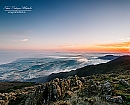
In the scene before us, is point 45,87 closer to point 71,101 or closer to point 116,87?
point 71,101

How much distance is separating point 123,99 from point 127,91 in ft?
11.3

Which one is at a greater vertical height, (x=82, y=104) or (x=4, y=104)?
(x=82, y=104)

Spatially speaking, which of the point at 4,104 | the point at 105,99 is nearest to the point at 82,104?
the point at 105,99

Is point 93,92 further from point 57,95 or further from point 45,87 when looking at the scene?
point 45,87

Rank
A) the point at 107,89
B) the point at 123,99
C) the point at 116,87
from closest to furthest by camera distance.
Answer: the point at 123,99, the point at 107,89, the point at 116,87

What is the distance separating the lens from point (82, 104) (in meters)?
21.2

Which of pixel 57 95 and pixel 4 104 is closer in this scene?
pixel 57 95

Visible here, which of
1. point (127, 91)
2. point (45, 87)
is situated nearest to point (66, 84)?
point (45, 87)

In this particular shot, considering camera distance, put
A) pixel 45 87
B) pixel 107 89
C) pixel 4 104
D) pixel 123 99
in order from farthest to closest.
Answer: pixel 4 104 < pixel 45 87 < pixel 107 89 < pixel 123 99

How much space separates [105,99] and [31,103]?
1294 cm

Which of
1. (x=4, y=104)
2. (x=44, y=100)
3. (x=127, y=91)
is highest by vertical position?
(x=127, y=91)

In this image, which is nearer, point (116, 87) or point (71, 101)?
point (71, 101)

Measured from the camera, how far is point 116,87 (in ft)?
85.4

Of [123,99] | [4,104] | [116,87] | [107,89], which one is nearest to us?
[123,99]
